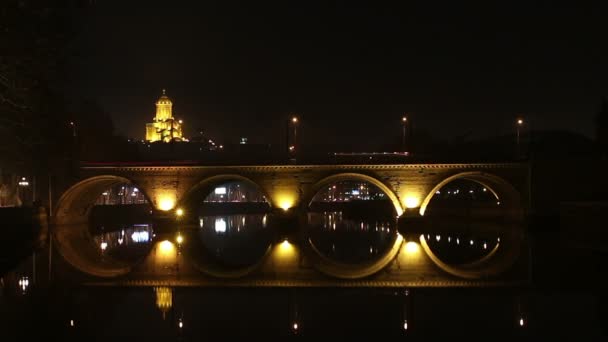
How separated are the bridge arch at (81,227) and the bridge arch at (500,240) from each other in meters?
12.6

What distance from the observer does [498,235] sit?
4031cm

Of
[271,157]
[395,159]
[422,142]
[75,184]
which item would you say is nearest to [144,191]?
[75,184]

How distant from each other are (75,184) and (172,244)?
13.1 metres

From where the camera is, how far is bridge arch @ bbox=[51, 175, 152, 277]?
2644 cm

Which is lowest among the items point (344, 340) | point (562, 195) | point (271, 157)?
point (344, 340)

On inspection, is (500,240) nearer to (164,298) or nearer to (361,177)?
(361,177)

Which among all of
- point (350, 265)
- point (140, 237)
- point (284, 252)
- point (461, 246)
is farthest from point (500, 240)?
point (140, 237)

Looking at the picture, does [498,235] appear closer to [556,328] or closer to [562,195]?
[562,195]

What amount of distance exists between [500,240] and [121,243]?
2129cm

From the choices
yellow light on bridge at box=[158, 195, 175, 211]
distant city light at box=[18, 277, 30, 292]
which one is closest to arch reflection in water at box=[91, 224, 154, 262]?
yellow light on bridge at box=[158, 195, 175, 211]

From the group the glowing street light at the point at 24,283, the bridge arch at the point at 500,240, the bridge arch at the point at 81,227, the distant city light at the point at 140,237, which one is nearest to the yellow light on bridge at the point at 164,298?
the glowing street light at the point at 24,283

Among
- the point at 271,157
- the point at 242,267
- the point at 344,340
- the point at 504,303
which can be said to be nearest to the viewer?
the point at 344,340

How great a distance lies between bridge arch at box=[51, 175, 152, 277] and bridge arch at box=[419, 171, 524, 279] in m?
12.6

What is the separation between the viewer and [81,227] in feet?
162
